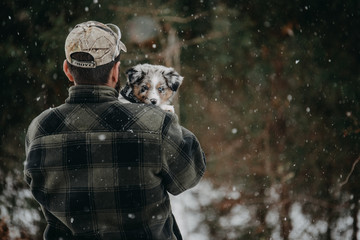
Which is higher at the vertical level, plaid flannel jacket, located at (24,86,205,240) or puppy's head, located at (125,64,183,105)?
plaid flannel jacket, located at (24,86,205,240)

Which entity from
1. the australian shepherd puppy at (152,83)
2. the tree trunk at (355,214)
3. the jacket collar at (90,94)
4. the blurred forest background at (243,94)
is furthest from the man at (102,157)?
the tree trunk at (355,214)

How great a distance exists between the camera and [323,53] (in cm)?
630

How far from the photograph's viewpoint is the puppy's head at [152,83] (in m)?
3.74

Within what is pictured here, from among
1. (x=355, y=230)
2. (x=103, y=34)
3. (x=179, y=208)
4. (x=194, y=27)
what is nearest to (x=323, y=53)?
(x=194, y=27)

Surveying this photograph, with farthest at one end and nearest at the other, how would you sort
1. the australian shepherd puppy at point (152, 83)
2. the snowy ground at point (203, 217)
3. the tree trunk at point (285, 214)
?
the tree trunk at point (285, 214), the snowy ground at point (203, 217), the australian shepherd puppy at point (152, 83)

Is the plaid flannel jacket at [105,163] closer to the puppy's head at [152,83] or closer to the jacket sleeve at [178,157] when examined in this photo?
the jacket sleeve at [178,157]

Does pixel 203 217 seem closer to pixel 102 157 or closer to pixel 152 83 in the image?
pixel 152 83

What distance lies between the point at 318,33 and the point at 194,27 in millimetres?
2182

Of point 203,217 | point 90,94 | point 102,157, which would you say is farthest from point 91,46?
point 203,217


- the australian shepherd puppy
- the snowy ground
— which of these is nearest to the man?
the australian shepherd puppy

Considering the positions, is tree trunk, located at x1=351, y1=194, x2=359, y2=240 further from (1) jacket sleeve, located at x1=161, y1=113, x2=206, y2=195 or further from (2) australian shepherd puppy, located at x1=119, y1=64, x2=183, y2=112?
(1) jacket sleeve, located at x1=161, y1=113, x2=206, y2=195

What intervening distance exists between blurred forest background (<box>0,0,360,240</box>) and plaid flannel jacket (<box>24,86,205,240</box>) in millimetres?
4700

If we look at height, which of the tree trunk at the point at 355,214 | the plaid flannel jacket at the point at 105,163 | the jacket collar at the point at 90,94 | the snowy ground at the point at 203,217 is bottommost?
the snowy ground at the point at 203,217

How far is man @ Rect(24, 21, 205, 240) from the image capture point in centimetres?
162
